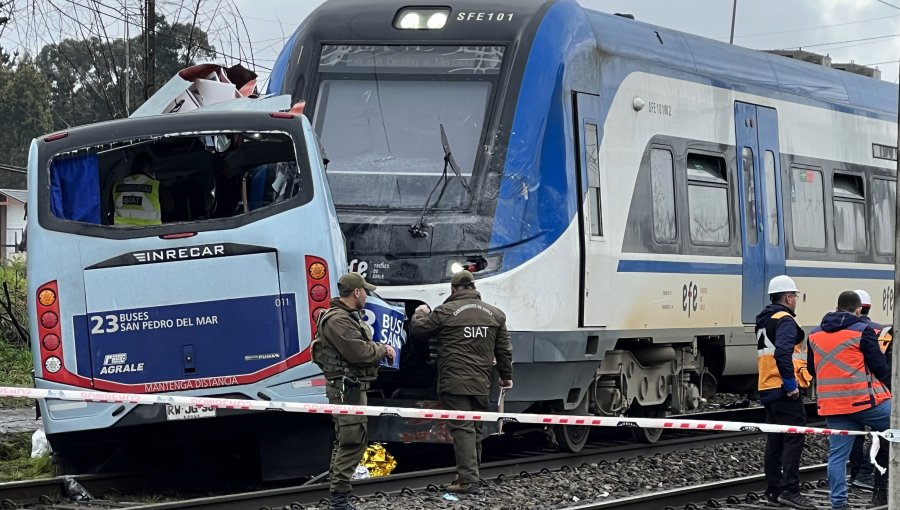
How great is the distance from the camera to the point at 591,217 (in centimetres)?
1209

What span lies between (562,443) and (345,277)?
4040 mm

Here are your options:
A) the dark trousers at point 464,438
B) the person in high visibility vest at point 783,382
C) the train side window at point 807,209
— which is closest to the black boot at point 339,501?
the dark trousers at point 464,438

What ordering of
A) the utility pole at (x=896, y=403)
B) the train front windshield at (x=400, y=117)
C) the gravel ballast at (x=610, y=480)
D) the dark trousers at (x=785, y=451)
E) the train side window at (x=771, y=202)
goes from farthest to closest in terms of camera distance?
the train side window at (x=771, y=202)
the train front windshield at (x=400, y=117)
the dark trousers at (x=785, y=451)
the gravel ballast at (x=610, y=480)
the utility pole at (x=896, y=403)

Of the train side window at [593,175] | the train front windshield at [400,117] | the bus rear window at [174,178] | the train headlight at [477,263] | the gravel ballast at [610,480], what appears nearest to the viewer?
the gravel ballast at [610,480]

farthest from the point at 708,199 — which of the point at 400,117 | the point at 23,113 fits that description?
the point at 23,113

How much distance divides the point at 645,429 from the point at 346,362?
4.99 meters

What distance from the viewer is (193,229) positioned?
10.3 metres

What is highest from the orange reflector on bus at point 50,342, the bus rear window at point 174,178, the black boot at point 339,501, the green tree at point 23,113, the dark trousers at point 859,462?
the green tree at point 23,113

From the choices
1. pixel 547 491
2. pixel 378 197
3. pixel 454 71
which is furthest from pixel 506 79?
pixel 547 491

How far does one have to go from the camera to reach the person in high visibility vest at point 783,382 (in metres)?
10.5

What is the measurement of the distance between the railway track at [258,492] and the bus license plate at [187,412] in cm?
63

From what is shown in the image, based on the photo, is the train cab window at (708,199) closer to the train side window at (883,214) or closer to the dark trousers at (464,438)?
the train side window at (883,214)

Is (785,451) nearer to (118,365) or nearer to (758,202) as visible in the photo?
(758,202)

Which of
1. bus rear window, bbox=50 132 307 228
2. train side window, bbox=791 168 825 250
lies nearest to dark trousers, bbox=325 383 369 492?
bus rear window, bbox=50 132 307 228
